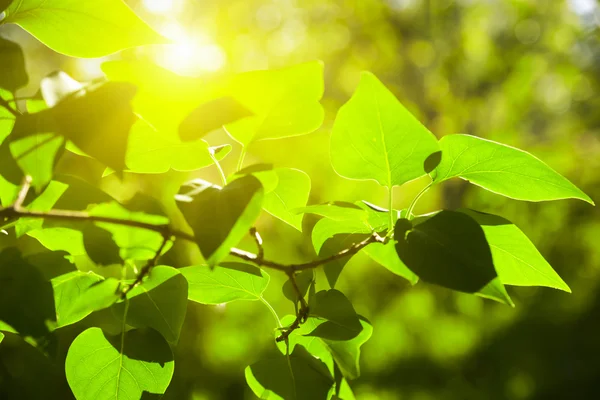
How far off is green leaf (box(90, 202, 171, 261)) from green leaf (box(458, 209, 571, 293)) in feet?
0.79

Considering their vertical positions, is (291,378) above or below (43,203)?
below

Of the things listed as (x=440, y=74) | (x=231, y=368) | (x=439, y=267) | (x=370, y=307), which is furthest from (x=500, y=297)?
(x=440, y=74)

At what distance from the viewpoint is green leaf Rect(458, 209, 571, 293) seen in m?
0.39

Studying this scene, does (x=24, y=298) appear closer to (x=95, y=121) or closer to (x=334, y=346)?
(x=95, y=121)

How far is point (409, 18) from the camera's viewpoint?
15.6 feet

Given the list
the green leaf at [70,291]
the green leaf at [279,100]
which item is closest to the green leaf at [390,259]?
the green leaf at [279,100]

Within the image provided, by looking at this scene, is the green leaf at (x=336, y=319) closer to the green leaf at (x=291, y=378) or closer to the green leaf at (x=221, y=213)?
the green leaf at (x=291, y=378)

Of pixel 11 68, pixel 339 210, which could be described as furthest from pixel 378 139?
pixel 11 68

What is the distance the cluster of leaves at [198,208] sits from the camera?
319mm

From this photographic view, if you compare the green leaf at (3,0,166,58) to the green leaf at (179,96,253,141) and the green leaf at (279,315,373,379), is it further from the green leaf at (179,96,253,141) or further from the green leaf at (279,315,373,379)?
the green leaf at (279,315,373,379)

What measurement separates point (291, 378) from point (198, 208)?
20 cm

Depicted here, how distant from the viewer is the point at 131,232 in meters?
0.36

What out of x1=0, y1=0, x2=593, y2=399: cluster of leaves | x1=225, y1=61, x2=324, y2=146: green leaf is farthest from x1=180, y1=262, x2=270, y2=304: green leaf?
x1=225, y1=61, x2=324, y2=146: green leaf

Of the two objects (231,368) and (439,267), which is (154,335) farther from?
(231,368)
